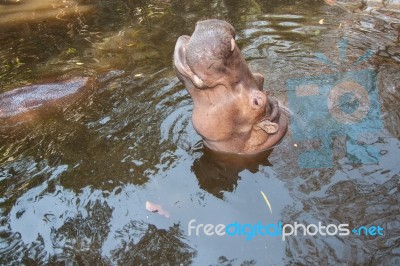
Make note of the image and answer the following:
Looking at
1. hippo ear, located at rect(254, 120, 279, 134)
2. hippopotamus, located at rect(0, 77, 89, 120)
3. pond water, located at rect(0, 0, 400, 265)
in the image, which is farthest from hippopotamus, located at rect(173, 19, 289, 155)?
hippopotamus, located at rect(0, 77, 89, 120)

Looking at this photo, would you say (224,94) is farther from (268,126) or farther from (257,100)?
(268,126)

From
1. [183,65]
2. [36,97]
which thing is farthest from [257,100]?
[36,97]

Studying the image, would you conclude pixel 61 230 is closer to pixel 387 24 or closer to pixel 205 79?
pixel 205 79

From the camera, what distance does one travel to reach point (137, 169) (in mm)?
4848

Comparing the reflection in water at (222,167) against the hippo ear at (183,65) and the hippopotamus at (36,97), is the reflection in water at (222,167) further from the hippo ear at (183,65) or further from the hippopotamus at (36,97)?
the hippopotamus at (36,97)

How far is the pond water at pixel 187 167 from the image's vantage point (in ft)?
12.9

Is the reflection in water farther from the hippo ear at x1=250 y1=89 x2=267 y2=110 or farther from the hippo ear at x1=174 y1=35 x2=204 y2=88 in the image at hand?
the hippo ear at x1=174 y1=35 x2=204 y2=88

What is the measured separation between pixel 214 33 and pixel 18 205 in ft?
8.59

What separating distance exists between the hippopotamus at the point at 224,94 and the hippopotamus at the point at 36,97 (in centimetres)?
257

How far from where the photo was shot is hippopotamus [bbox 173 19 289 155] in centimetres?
388

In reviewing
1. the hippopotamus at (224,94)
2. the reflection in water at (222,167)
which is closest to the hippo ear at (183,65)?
the hippopotamus at (224,94)

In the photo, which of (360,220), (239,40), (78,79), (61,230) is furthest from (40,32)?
(360,220)

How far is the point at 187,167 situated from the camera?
4848 millimetres

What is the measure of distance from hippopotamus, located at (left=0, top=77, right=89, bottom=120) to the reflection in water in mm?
2474
